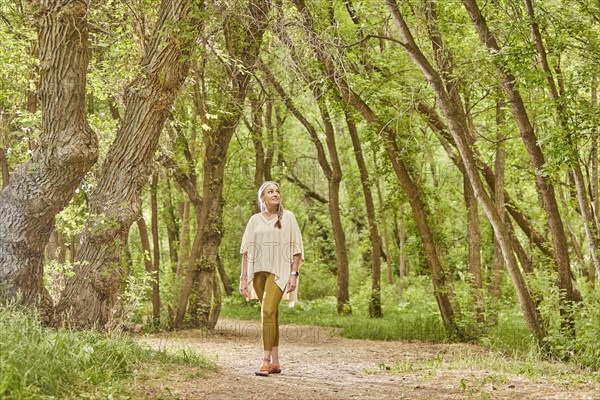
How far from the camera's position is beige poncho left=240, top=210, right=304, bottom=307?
839 centimetres

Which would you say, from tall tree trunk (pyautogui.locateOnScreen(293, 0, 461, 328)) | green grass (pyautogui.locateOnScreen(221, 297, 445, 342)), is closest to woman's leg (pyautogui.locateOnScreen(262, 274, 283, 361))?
tall tree trunk (pyautogui.locateOnScreen(293, 0, 461, 328))

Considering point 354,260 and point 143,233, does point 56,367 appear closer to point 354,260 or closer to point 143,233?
point 143,233

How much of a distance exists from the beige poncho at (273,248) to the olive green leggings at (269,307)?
7 cm

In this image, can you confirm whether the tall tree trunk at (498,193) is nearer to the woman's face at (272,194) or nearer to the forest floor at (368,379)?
the forest floor at (368,379)

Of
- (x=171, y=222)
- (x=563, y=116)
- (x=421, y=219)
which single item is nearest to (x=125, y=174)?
(x=563, y=116)

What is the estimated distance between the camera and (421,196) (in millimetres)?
15055

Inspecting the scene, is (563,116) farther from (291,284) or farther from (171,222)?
(171,222)

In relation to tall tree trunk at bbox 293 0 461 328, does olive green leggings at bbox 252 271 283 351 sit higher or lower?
lower

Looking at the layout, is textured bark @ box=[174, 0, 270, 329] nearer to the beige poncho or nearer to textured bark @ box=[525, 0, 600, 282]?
textured bark @ box=[525, 0, 600, 282]

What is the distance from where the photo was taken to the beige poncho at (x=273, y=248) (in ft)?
27.5

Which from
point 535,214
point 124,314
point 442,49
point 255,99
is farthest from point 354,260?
point 124,314

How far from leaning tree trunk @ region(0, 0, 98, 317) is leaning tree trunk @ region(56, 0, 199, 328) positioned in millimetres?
406

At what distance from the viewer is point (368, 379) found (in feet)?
27.8

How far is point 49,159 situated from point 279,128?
13390mm
